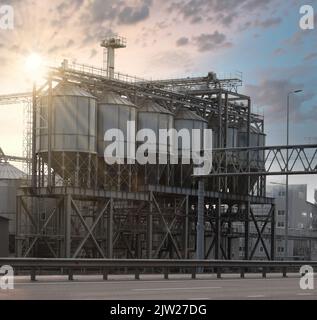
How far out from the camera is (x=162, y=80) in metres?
78.0

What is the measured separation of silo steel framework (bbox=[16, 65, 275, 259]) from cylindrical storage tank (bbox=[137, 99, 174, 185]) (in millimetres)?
621

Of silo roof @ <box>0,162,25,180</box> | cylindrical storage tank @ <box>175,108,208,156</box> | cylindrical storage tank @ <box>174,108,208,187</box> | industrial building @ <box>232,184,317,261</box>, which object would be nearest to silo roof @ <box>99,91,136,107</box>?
cylindrical storage tank @ <box>175,108,208,156</box>

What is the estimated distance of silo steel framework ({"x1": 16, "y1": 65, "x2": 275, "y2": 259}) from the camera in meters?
60.0

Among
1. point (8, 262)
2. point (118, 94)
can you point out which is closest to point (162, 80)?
point (118, 94)

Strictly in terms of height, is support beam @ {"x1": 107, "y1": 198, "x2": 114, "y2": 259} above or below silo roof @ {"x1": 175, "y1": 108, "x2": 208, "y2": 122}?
below

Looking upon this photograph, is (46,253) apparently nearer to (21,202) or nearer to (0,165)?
(21,202)

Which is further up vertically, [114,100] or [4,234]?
[114,100]

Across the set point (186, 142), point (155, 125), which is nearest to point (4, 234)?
point (155, 125)

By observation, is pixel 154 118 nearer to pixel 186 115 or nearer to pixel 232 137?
pixel 186 115

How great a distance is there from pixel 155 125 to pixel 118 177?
19.3 ft

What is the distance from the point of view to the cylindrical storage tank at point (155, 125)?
2562 inches

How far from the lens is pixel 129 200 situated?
64.4 m

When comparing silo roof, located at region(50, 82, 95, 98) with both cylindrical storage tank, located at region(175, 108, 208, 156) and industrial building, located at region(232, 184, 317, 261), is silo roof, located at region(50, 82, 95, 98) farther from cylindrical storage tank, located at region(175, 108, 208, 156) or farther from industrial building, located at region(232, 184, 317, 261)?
industrial building, located at region(232, 184, 317, 261)
